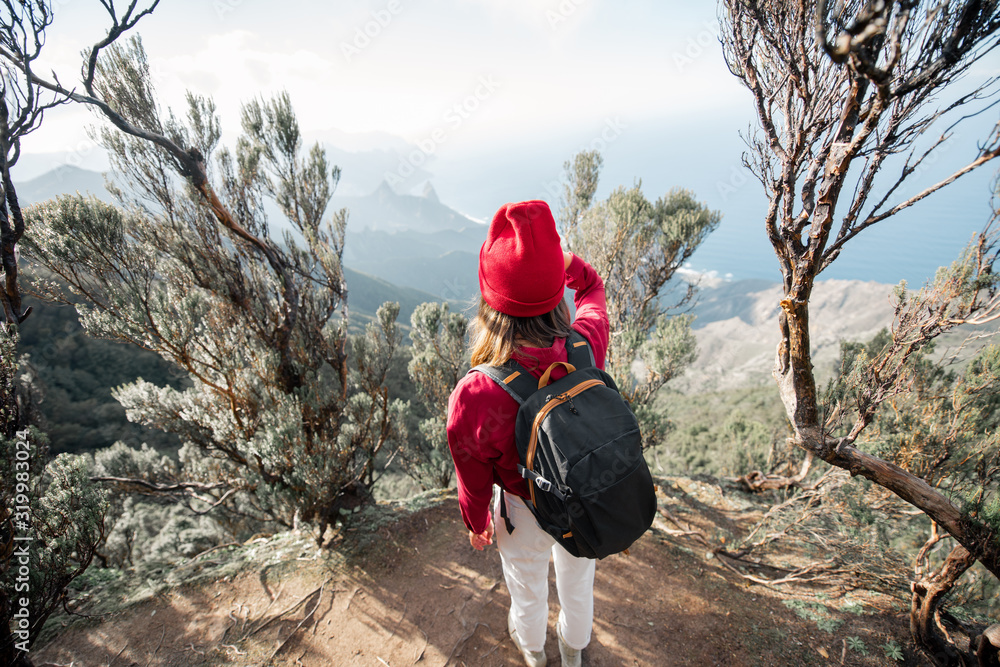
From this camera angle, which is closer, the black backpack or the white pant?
the black backpack

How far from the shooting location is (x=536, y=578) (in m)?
2.00

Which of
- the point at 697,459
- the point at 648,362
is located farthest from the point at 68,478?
the point at 697,459

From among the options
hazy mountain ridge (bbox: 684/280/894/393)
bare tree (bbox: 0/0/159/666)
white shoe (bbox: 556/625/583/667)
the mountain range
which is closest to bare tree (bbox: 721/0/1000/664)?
white shoe (bbox: 556/625/583/667)

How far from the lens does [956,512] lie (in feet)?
6.89

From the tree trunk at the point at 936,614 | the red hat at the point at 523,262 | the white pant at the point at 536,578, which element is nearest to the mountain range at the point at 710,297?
the tree trunk at the point at 936,614

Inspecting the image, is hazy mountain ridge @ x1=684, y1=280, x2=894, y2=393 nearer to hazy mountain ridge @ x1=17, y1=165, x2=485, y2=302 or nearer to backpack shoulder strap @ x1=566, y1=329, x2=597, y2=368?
backpack shoulder strap @ x1=566, y1=329, x2=597, y2=368

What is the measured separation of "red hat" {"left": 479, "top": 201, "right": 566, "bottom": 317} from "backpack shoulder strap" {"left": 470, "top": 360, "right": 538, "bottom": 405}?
23cm

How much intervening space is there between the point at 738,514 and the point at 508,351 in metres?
5.77

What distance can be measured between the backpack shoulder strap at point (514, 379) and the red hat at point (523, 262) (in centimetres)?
23

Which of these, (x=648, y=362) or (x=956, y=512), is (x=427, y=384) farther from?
(x=956, y=512)

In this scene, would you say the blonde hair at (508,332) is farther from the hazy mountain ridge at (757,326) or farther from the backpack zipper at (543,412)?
the hazy mountain ridge at (757,326)

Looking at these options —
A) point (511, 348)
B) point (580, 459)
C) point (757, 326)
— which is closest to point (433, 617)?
point (580, 459)

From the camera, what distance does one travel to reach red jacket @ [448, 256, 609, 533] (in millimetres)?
1497

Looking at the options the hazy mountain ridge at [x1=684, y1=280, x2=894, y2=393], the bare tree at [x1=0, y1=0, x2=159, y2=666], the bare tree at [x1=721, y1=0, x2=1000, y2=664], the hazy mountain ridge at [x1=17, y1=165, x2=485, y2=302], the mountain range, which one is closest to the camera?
the bare tree at [x1=721, y1=0, x2=1000, y2=664]
